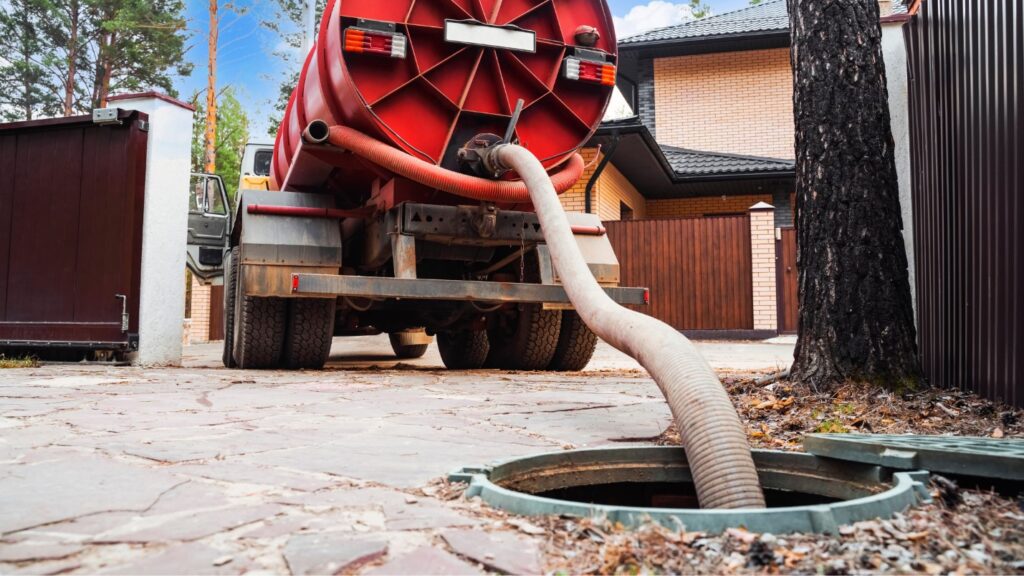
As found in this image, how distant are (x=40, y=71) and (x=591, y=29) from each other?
84.6 ft

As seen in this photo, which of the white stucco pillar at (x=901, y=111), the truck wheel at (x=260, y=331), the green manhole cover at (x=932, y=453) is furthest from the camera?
the truck wheel at (x=260, y=331)

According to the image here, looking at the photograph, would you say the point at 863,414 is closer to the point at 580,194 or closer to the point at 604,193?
the point at 580,194

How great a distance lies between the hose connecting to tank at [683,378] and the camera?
1952 mm

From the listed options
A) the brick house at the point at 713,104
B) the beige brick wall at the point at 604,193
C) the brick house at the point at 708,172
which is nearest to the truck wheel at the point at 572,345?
the beige brick wall at the point at 604,193

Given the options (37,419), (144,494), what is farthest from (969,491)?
(37,419)

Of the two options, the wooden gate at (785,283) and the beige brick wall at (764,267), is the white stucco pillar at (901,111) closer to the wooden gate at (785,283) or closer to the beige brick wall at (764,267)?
the beige brick wall at (764,267)

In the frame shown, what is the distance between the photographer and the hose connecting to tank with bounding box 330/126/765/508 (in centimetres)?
195

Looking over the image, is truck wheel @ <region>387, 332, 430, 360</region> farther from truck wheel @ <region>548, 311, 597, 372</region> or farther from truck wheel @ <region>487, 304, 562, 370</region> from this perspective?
truck wheel @ <region>548, 311, 597, 372</region>

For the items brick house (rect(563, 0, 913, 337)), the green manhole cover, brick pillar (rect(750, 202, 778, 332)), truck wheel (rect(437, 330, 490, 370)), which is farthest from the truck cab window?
brick pillar (rect(750, 202, 778, 332))

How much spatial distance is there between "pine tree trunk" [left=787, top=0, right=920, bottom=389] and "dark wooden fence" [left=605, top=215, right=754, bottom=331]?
983 centimetres

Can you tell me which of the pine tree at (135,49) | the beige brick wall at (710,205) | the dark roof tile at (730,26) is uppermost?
the pine tree at (135,49)

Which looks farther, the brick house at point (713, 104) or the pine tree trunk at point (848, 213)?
the brick house at point (713, 104)

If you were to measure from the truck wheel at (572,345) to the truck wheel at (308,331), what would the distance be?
1.96 m

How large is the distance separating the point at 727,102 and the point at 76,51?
20.8 m
